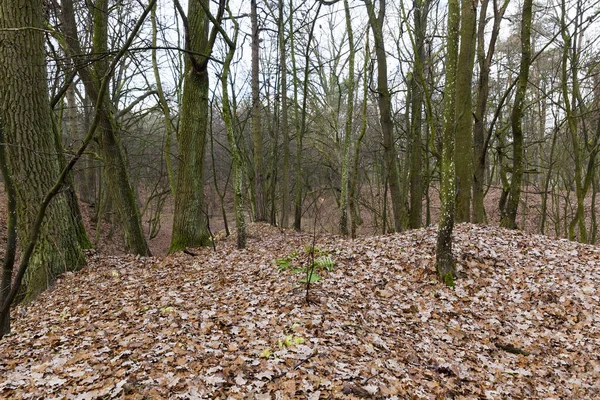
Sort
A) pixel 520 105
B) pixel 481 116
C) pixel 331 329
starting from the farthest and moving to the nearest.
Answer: pixel 481 116
pixel 520 105
pixel 331 329

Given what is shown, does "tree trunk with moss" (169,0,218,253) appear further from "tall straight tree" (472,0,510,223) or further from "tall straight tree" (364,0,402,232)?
"tall straight tree" (472,0,510,223)

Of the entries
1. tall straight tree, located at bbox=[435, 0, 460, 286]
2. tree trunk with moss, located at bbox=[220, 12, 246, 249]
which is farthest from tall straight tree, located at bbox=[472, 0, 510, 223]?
tree trunk with moss, located at bbox=[220, 12, 246, 249]

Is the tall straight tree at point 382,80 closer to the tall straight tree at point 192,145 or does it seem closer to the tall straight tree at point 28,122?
the tall straight tree at point 192,145

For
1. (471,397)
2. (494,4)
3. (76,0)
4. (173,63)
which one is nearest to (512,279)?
(471,397)

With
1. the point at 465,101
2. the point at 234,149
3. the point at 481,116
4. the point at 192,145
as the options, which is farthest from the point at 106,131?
the point at 481,116

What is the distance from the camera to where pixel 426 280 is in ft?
20.0

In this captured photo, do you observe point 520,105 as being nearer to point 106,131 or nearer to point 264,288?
point 264,288

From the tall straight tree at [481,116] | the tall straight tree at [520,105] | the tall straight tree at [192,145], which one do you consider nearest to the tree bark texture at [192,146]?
the tall straight tree at [192,145]

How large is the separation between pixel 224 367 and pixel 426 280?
393cm

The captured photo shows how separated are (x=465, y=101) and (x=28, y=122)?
7197mm

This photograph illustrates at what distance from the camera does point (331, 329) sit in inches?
168

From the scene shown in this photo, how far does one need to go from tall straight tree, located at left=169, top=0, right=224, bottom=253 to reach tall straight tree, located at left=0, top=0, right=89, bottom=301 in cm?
282

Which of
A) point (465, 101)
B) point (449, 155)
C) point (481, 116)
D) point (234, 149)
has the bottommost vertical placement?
point (449, 155)

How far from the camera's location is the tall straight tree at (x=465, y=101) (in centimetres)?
609
